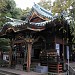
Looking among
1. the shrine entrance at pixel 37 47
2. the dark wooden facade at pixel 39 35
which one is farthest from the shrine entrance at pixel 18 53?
the shrine entrance at pixel 37 47

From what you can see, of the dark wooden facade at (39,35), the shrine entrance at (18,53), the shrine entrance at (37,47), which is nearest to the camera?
the dark wooden facade at (39,35)

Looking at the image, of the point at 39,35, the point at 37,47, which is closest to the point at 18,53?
the point at 37,47

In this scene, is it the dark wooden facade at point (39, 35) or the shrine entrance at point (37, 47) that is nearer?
the dark wooden facade at point (39, 35)

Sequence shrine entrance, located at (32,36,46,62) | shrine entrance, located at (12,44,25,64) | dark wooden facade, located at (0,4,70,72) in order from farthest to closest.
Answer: shrine entrance, located at (12,44,25,64) → shrine entrance, located at (32,36,46,62) → dark wooden facade, located at (0,4,70,72)

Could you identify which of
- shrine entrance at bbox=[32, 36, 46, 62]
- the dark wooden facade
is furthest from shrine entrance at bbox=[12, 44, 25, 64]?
shrine entrance at bbox=[32, 36, 46, 62]

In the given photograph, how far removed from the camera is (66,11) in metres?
6.21

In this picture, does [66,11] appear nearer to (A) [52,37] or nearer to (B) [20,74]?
(B) [20,74]

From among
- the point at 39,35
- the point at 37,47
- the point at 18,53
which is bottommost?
the point at 18,53

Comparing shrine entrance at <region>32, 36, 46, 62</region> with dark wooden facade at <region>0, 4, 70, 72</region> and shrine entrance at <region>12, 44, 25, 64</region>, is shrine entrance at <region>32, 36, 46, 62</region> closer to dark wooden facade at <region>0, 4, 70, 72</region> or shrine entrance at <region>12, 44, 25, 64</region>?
dark wooden facade at <region>0, 4, 70, 72</region>

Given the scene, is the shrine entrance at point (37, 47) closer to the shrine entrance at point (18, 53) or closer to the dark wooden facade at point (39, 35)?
the dark wooden facade at point (39, 35)

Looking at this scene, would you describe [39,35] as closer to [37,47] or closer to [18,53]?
[37,47]

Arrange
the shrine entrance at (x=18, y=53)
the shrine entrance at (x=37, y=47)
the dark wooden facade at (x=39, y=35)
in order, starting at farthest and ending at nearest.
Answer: the shrine entrance at (x=18, y=53)
the shrine entrance at (x=37, y=47)
the dark wooden facade at (x=39, y=35)

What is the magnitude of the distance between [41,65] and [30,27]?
3580 millimetres

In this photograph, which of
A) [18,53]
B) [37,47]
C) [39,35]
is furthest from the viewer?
[18,53]
